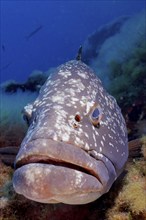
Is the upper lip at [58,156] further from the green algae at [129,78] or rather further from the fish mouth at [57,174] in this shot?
the green algae at [129,78]

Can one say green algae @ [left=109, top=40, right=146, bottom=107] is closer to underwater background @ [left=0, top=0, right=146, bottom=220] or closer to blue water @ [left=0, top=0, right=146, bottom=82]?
underwater background @ [left=0, top=0, right=146, bottom=220]

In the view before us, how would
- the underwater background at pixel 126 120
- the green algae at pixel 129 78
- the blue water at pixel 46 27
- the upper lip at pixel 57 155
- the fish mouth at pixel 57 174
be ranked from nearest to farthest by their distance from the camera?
1. the fish mouth at pixel 57 174
2. the upper lip at pixel 57 155
3. the underwater background at pixel 126 120
4. the green algae at pixel 129 78
5. the blue water at pixel 46 27

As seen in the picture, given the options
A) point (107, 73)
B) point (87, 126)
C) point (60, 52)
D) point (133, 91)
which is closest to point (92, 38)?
point (107, 73)

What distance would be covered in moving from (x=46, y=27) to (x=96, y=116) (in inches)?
5765

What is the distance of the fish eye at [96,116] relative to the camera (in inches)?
145

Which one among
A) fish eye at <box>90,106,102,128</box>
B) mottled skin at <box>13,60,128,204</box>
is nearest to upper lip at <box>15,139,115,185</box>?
mottled skin at <box>13,60,128,204</box>

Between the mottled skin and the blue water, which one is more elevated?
the mottled skin

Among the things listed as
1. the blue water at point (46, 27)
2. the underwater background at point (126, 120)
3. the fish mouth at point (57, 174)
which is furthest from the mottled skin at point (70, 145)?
Answer: the blue water at point (46, 27)

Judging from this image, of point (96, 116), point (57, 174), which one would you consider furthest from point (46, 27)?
point (57, 174)

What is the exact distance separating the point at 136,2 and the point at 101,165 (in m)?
101

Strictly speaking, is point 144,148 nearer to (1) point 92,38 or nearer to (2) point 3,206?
(2) point 3,206

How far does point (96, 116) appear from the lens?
12.3 ft

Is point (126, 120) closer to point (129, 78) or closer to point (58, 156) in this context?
point (129, 78)

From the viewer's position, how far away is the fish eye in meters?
3.69
